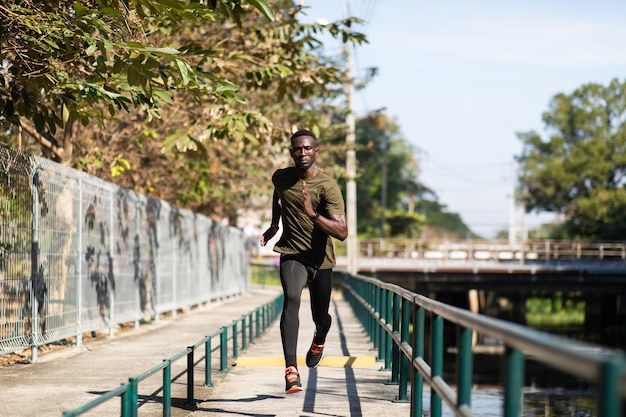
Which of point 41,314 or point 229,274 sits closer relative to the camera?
point 41,314

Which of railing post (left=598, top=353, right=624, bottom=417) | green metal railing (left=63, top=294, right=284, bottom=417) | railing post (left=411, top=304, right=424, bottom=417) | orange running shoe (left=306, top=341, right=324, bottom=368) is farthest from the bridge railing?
railing post (left=598, top=353, right=624, bottom=417)

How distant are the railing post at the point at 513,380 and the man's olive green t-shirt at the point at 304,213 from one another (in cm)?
439

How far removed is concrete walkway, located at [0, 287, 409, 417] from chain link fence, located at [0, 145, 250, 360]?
1.64 feet

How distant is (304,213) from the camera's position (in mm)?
8430

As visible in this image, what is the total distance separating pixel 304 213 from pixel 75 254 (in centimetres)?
666

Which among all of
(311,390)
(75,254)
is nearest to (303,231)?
(311,390)

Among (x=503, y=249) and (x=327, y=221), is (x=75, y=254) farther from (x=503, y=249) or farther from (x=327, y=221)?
(x=503, y=249)

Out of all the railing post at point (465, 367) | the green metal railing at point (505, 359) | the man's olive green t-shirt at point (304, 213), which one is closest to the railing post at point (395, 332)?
the green metal railing at point (505, 359)

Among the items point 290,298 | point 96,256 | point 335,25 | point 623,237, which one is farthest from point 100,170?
point 623,237

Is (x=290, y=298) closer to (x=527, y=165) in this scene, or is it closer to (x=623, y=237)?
(x=623, y=237)

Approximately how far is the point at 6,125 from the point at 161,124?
8070mm

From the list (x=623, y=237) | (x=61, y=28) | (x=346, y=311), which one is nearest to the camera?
(x=61, y=28)

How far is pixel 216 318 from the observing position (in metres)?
23.9

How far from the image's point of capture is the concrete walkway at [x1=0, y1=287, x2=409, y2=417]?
8.74 m
